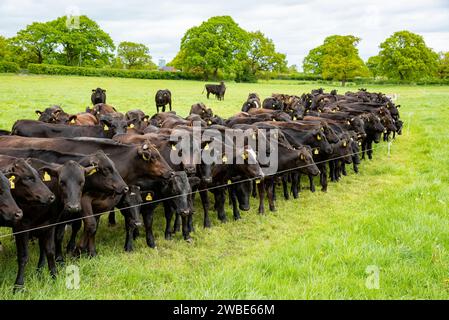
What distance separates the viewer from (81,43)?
62.6 meters

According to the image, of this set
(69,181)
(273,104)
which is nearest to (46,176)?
(69,181)

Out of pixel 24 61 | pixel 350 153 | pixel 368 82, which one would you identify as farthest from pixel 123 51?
pixel 350 153

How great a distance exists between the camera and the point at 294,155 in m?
8.91

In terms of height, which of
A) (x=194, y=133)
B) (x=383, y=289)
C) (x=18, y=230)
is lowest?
(x=383, y=289)

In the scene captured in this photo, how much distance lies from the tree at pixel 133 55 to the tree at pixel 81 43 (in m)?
27.4

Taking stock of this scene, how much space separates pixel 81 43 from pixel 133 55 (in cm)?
3039

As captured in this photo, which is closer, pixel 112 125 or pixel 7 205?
pixel 7 205

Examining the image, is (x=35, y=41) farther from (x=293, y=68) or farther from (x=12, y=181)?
(x=293, y=68)

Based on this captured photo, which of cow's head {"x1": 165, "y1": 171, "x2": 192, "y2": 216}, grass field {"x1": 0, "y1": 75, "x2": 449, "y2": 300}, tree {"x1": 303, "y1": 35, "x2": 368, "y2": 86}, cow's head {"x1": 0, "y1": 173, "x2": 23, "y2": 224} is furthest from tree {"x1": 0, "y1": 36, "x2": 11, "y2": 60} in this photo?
cow's head {"x1": 0, "y1": 173, "x2": 23, "y2": 224}

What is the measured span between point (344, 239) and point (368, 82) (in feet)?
220

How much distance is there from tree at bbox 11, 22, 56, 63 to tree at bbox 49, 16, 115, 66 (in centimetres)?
100

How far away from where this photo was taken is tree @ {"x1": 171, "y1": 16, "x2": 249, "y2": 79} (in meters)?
57.7

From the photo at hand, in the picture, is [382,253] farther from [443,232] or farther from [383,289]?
[443,232]

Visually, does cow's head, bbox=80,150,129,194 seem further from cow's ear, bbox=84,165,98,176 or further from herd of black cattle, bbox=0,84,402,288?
cow's ear, bbox=84,165,98,176
